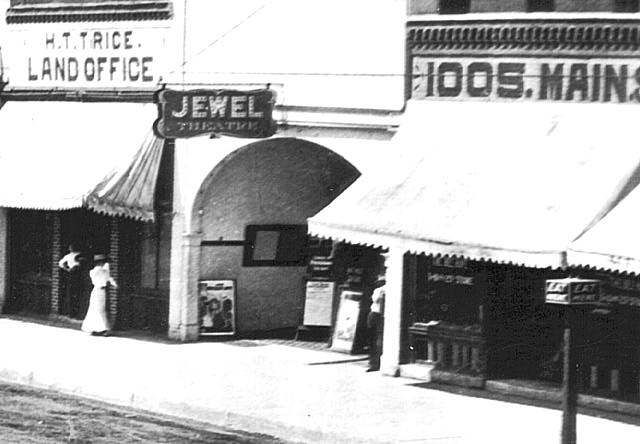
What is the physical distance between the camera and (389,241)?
66.5 ft

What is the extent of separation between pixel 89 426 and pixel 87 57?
10949 mm

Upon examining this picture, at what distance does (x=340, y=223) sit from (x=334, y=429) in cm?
384

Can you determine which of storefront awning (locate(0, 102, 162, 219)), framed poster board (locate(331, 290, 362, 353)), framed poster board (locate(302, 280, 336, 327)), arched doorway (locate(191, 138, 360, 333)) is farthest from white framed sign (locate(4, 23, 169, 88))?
framed poster board (locate(331, 290, 362, 353))

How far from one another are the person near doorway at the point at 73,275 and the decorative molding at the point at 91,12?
4.09 meters

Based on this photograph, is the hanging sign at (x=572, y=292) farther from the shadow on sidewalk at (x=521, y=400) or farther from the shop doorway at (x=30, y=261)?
the shop doorway at (x=30, y=261)

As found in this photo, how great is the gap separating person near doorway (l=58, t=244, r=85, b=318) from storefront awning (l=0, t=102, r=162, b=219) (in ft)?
4.47

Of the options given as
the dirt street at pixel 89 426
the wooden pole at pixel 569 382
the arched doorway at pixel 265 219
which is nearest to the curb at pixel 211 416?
the dirt street at pixel 89 426

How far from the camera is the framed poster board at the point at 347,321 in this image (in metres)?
24.6

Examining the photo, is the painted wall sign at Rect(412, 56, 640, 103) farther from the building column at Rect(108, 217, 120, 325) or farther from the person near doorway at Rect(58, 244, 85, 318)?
the person near doorway at Rect(58, 244, 85, 318)

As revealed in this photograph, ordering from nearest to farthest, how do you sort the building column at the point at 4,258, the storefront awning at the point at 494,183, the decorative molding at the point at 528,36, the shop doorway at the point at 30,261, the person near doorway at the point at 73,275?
the storefront awning at the point at 494,183 < the decorative molding at the point at 528,36 < the person near doorway at the point at 73,275 < the shop doorway at the point at 30,261 < the building column at the point at 4,258

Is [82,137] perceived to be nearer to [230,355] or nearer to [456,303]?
[230,355]

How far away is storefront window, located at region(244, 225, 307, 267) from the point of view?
87.4ft

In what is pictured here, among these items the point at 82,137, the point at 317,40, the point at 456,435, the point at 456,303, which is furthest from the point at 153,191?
the point at 456,435

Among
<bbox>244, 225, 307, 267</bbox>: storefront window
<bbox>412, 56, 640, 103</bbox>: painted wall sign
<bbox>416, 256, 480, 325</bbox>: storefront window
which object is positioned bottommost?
<bbox>416, 256, 480, 325</bbox>: storefront window
